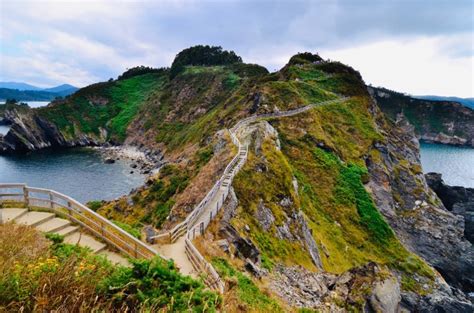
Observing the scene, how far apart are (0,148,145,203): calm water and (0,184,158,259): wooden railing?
5091 cm

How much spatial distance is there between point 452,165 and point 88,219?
145317 mm

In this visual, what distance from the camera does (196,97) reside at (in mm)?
125062

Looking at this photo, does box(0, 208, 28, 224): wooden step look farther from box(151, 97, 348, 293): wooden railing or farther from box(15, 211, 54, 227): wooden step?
box(151, 97, 348, 293): wooden railing

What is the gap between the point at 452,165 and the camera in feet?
412

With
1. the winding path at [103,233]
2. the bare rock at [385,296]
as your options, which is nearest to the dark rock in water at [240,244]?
the winding path at [103,233]

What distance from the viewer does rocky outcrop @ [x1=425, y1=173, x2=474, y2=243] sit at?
59241 millimetres

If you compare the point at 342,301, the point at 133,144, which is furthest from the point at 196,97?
the point at 342,301

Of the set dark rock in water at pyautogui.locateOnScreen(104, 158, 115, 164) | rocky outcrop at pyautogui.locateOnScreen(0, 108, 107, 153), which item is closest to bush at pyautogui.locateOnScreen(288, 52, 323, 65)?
dark rock in water at pyautogui.locateOnScreen(104, 158, 115, 164)

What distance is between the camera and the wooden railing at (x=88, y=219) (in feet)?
41.0

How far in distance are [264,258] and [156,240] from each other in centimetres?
835

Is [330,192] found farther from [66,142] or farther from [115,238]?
[66,142]

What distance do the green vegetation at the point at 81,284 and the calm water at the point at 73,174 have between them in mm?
57936

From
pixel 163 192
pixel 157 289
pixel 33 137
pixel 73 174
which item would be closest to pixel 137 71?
pixel 33 137

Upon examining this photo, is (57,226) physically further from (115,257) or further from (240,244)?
(240,244)
